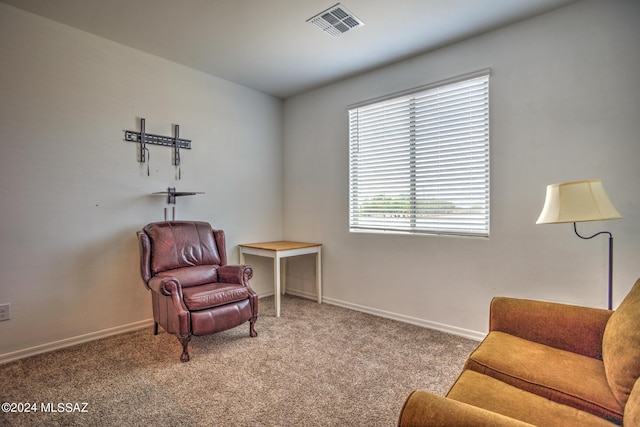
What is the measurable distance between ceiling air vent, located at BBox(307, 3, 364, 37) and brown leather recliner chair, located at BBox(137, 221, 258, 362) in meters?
2.14

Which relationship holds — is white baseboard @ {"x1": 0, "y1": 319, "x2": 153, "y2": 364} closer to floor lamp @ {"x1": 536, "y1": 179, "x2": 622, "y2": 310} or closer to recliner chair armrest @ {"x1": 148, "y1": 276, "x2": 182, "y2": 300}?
recliner chair armrest @ {"x1": 148, "y1": 276, "x2": 182, "y2": 300}

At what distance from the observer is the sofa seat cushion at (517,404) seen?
1073 millimetres

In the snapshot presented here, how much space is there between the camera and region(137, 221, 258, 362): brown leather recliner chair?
241 centimetres

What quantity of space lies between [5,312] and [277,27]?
3048 mm

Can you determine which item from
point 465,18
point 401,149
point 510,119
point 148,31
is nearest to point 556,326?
point 510,119

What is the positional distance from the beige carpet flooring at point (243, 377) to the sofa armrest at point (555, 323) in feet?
2.09

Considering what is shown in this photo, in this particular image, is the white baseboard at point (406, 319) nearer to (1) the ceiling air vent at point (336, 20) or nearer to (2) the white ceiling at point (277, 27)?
(2) the white ceiling at point (277, 27)

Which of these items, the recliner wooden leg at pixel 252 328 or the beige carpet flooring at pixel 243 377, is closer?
the beige carpet flooring at pixel 243 377

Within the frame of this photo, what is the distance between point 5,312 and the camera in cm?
237

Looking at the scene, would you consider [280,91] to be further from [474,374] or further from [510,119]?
[474,374]

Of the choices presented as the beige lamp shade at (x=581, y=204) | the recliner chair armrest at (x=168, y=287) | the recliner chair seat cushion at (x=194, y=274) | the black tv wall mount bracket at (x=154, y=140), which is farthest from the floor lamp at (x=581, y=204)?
the black tv wall mount bracket at (x=154, y=140)

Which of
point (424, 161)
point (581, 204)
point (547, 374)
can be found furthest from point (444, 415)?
point (424, 161)

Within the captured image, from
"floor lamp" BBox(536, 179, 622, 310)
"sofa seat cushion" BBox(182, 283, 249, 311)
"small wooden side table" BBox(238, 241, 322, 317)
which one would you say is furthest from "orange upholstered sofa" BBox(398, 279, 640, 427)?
"small wooden side table" BBox(238, 241, 322, 317)

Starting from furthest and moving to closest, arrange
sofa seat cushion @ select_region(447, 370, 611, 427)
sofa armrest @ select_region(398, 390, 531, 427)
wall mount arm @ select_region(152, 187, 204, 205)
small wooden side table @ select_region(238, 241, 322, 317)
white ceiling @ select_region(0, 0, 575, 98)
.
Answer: small wooden side table @ select_region(238, 241, 322, 317)
wall mount arm @ select_region(152, 187, 204, 205)
white ceiling @ select_region(0, 0, 575, 98)
sofa seat cushion @ select_region(447, 370, 611, 427)
sofa armrest @ select_region(398, 390, 531, 427)
